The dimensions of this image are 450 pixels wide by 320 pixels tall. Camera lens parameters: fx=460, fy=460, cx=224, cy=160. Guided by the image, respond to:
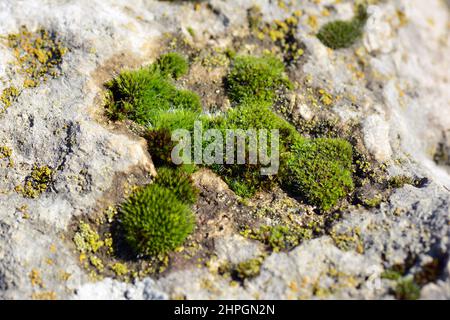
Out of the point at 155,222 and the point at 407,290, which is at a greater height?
the point at 407,290

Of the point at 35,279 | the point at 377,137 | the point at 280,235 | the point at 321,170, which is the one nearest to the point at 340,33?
the point at 377,137

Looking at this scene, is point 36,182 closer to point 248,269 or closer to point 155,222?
point 155,222

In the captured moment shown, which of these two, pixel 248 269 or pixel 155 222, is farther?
pixel 155 222

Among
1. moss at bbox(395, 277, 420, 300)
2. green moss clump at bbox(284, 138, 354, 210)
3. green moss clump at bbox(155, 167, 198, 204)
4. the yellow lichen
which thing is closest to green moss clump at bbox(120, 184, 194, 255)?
green moss clump at bbox(155, 167, 198, 204)

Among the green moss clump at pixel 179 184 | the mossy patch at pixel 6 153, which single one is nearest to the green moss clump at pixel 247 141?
the green moss clump at pixel 179 184

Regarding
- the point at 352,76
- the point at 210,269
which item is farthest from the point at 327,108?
the point at 210,269

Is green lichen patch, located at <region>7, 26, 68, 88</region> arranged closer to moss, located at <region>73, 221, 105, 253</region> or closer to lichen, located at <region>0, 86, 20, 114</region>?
lichen, located at <region>0, 86, 20, 114</region>
